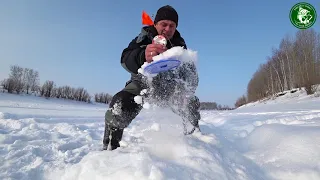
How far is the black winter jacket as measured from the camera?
6.61 feet

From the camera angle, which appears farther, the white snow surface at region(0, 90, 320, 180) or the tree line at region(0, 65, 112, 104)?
the tree line at region(0, 65, 112, 104)

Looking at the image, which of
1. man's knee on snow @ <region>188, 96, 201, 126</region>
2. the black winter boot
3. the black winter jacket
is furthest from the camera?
man's knee on snow @ <region>188, 96, 201, 126</region>

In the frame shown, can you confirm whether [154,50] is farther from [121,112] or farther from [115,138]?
[115,138]

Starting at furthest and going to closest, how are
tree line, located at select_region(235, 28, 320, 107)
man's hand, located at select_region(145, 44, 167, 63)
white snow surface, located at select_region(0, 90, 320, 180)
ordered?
tree line, located at select_region(235, 28, 320, 107), man's hand, located at select_region(145, 44, 167, 63), white snow surface, located at select_region(0, 90, 320, 180)

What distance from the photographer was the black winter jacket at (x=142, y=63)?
6.61 feet

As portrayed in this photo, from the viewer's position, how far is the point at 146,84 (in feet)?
7.09

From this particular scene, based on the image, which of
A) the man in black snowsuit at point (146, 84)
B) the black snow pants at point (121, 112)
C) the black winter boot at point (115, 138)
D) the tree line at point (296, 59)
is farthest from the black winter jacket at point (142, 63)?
the tree line at point (296, 59)

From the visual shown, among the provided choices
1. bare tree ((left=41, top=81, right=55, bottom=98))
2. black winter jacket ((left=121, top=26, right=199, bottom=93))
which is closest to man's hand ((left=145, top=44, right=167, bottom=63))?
black winter jacket ((left=121, top=26, right=199, bottom=93))

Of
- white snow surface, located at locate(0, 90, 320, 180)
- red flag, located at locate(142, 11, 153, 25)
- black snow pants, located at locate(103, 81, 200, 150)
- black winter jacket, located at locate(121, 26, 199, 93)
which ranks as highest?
red flag, located at locate(142, 11, 153, 25)

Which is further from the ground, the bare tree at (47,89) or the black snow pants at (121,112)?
the bare tree at (47,89)

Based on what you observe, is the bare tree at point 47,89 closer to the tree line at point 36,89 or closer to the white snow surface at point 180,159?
the tree line at point 36,89

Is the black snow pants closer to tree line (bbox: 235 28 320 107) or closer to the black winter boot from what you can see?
the black winter boot

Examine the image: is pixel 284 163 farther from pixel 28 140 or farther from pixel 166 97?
pixel 28 140

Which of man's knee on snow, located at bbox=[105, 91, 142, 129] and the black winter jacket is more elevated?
the black winter jacket
